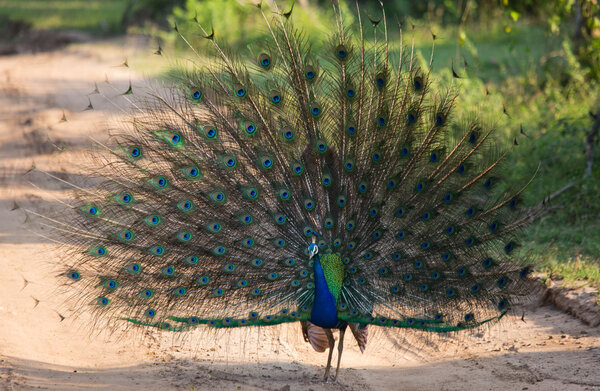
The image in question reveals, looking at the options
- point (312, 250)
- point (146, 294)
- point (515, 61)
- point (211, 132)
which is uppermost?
point (515, 61)

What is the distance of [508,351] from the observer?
21.5 feet

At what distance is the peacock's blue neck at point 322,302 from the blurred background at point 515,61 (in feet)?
6.05

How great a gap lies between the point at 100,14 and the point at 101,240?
19.0 m

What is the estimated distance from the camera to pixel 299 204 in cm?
561

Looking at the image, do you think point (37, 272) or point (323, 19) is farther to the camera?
point (323, 19)

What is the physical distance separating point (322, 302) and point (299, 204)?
0.81m

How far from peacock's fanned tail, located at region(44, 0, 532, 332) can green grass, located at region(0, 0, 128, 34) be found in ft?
49.3

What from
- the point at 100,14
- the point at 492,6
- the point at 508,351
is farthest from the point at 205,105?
the point at 100,14

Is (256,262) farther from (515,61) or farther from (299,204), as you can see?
(515,61)

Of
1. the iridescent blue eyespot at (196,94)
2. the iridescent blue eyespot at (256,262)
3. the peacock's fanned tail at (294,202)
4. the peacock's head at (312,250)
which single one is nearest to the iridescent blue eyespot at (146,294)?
the peacock's fanned tail at (294,202)

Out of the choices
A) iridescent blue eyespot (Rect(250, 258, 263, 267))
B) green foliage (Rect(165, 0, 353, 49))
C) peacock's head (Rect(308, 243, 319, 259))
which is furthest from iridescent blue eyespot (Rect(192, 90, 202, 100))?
green foliage (Rect(165, 0, 353, 49))

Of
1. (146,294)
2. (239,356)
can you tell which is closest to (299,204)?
(146,294)

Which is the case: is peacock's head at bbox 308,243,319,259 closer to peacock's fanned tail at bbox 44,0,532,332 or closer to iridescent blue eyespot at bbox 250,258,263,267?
peacock's fanned tail at bbox 44,0,532,332

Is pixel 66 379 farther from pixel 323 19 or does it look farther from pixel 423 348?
pixel 323 19
